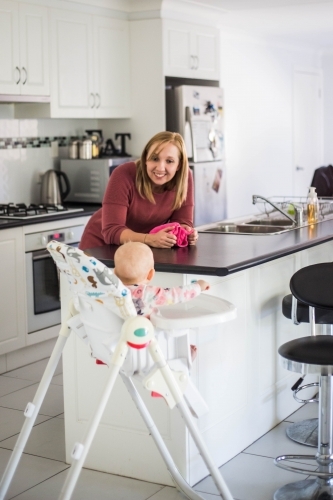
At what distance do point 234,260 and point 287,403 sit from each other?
1.14 m

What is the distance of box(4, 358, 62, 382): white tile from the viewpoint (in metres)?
4.37

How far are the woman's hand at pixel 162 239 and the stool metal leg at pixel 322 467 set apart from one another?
2.78ft

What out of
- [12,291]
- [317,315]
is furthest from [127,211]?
[12,291]

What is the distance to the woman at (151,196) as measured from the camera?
324 centimetres

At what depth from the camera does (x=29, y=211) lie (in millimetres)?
4805

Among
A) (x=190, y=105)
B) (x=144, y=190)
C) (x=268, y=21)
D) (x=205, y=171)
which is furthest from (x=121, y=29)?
(x=144, y=190)

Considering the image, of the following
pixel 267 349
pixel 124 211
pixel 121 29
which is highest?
pixel 121 29

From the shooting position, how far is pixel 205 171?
5.82 meters

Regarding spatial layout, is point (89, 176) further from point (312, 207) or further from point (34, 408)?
point (34, 408)

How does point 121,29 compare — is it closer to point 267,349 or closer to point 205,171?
point 205,171

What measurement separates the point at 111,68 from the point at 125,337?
3.66 metres

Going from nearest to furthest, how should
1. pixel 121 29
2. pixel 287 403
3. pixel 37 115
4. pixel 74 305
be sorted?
pixel 74 305
pixel 287 403
pixel 37 115
pixel 121 29

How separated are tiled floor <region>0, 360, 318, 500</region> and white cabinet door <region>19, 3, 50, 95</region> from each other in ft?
6.95

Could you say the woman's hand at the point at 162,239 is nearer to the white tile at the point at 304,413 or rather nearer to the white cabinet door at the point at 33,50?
the white tile at the point at 304,413
